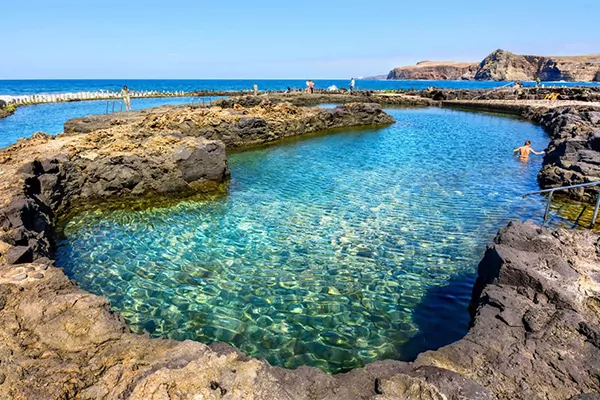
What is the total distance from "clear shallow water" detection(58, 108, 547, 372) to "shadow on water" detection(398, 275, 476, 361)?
3cm

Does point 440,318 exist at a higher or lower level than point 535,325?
lower

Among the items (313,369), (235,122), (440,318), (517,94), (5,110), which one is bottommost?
(440,318)

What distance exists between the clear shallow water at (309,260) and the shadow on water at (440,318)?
0.03 meters

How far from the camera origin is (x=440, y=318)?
7.03m

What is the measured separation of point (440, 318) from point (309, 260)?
135 inches

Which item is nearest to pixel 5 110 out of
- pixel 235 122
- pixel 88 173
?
pixel 235 122

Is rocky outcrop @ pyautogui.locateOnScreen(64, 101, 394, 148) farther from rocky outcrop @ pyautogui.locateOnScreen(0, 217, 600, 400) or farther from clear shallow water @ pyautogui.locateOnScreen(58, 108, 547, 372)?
rocky outcrop @ pyautogui.locateOnScreen(0, 217, 600, 400)

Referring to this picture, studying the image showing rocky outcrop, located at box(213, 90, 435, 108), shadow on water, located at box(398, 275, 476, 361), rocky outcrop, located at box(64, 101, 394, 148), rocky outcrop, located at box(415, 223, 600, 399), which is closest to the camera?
rocky outcrop, located at box(415, 223, 600, 399)

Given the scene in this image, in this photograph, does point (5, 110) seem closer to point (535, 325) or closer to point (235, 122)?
point (235, 122)

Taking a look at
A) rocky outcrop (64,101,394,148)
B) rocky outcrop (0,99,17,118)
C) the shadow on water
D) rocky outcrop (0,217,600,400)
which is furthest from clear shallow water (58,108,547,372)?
rocky outcrop (0,99,17,118)

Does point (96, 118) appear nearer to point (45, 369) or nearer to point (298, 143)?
point (298, 143)

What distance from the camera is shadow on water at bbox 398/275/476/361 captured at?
6.31 m

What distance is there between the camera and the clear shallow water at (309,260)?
22.0ft

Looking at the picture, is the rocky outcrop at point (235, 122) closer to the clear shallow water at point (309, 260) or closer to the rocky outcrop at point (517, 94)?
the clear shallow water at point (309, 260)
